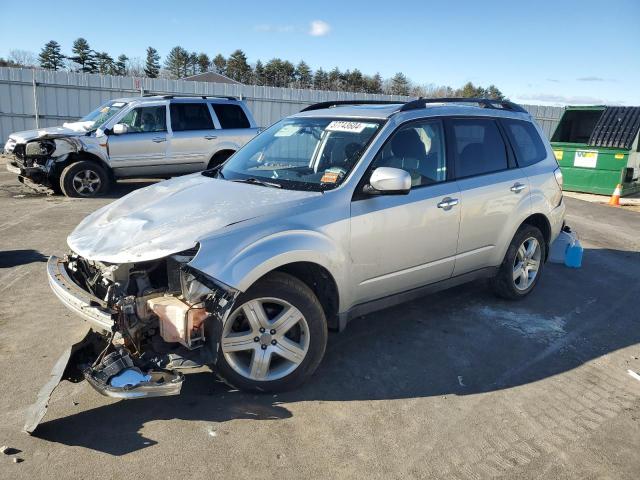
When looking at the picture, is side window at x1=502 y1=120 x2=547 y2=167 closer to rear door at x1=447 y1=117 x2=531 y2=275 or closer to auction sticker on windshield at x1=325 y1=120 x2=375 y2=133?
rear door at x1=447 y1=117 x2=531 y2=275

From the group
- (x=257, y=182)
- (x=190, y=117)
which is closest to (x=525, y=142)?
(x=257, y=182)

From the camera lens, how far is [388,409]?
3.45 meters

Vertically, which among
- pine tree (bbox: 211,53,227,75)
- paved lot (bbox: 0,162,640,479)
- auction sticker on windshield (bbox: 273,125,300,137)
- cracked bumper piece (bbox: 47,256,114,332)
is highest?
pine tree (bbox: 211,53,227,75)

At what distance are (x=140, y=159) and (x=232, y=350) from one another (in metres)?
8.34

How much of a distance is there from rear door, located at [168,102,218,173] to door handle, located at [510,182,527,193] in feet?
24.7

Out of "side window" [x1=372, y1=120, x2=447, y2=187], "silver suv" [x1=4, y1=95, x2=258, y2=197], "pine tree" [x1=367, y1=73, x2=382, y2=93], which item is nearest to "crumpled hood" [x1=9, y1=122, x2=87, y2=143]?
"silver suv" [x1=4, y1=95, x2=258, y2=197]

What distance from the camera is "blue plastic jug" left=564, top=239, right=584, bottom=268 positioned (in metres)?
6.62

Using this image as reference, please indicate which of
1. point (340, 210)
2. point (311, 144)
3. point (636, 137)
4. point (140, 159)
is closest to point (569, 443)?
point (340, 210)

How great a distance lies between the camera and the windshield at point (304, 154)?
399 cm

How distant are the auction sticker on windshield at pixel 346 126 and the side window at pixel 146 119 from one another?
7.33m

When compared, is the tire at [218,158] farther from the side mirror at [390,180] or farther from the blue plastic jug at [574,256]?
the side mirror at [390,180]

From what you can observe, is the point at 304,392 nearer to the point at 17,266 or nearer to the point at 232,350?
the point at 232,350

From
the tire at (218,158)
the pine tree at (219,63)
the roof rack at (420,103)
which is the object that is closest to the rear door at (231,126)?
the tire at (218,158)

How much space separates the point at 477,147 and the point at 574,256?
284cm
